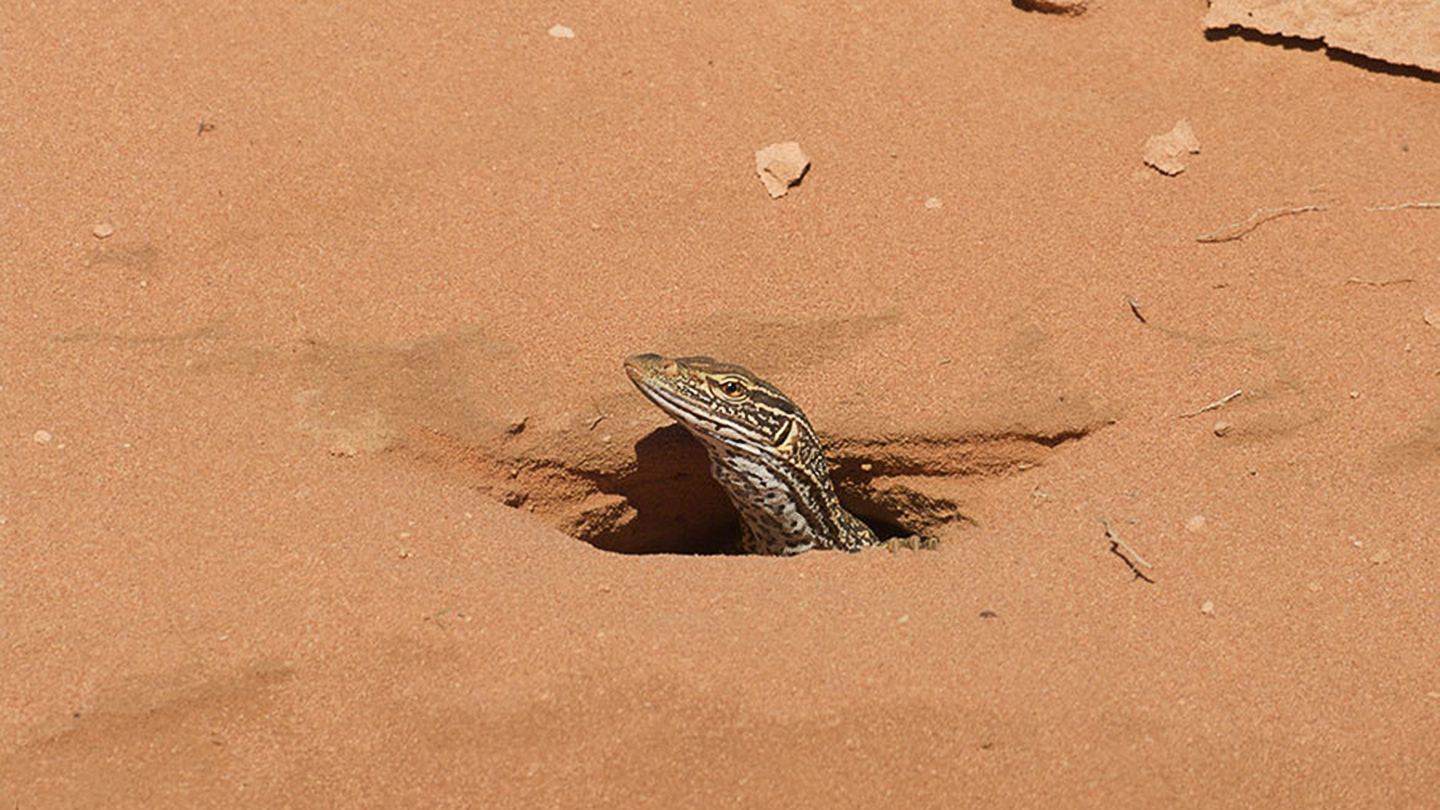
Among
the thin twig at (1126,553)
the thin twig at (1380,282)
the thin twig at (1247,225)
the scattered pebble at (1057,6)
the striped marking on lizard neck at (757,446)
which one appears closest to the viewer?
the thin twig at (1126,553)

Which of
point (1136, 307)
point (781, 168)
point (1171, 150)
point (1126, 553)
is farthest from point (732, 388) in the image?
point (1171, 150)

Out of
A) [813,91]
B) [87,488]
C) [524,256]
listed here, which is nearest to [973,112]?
[813,91]

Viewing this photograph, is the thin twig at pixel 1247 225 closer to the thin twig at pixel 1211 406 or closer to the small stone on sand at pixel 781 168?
the thin twig at pixel 1211 406

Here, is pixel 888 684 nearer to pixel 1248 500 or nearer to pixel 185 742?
pixel 1248 500

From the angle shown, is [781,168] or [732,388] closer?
[732,388]

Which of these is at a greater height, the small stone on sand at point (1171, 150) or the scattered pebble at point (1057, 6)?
the scattered pebble at point (1057, 6)

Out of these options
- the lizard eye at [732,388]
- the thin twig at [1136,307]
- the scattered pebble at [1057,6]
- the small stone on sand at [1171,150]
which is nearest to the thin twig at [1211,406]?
the thin twig at [1136,307]

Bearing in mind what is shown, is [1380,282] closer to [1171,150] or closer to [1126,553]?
[1171,150]
